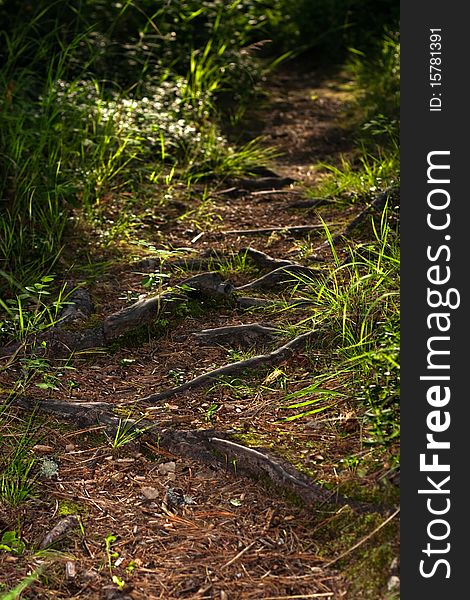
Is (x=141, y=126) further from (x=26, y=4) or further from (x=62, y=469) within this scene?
(x=62, y=469)

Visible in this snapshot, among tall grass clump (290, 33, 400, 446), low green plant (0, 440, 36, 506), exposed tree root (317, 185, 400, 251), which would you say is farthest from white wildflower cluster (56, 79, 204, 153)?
low green plant (0, 440, 36, 506)

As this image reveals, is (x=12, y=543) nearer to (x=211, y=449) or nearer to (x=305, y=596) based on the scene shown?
(x=211, y=449)

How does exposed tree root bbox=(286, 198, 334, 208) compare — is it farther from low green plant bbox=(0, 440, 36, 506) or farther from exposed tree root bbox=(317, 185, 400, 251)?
low green plant bbox=(0, 440, 36, 506)

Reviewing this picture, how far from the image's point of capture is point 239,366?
408cm

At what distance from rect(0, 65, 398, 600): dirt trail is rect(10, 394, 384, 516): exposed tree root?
37mm

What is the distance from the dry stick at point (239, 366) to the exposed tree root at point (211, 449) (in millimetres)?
211

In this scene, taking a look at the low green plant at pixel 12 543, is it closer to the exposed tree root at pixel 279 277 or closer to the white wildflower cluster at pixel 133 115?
the exposed tree root at pixel 279 277

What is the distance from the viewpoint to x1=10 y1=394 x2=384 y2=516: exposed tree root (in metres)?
3.29

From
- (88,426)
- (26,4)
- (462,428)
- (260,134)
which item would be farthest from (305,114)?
(462,428)

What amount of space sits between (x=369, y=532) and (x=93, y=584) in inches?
35.5

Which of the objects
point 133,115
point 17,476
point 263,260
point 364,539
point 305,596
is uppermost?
point 133,115

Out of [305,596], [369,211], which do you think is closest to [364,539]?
[305,596]

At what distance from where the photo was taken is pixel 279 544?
3203 mm

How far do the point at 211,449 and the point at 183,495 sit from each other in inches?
8.7
